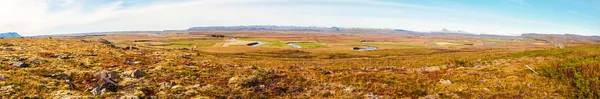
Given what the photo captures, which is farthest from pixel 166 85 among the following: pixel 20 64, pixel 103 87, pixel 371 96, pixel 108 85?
pixel 371 96

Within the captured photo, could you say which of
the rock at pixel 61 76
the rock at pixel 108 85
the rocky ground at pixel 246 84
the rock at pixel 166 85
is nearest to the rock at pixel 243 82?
the rocky ground at pixel 246 84

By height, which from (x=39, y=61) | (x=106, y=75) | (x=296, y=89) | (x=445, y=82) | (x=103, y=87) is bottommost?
(x=296, y=89)

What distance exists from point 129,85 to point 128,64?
11.4 metres

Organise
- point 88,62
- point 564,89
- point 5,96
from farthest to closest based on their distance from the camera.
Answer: point 88,62 < point 564,89 < point 5,96

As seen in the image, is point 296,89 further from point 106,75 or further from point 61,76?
point 61,76

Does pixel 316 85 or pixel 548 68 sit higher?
pixel 548 68

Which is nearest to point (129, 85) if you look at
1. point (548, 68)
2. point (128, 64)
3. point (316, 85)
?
point (128, 64)

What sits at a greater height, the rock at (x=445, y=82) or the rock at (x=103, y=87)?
the rock at (x=103, y=87)

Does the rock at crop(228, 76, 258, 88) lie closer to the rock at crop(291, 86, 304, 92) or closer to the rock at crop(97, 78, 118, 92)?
the rock at crop(291, 86, 304, 92)

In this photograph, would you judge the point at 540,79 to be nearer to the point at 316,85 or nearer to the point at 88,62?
the point at 316,85

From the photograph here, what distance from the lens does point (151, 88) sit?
813 inches

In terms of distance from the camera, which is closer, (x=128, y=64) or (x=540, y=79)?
(x=540, y=79)

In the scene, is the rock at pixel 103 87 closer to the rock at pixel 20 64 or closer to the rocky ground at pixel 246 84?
the rocky ground at pixel 246 84

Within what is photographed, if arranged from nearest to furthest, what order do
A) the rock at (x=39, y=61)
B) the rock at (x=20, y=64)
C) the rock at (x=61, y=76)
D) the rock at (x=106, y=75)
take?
the rock at (x=61, y=76) → the rock at (x=106, y=75) → the rock at (x=20, y=64) → the rock at (x=39, y=61)
